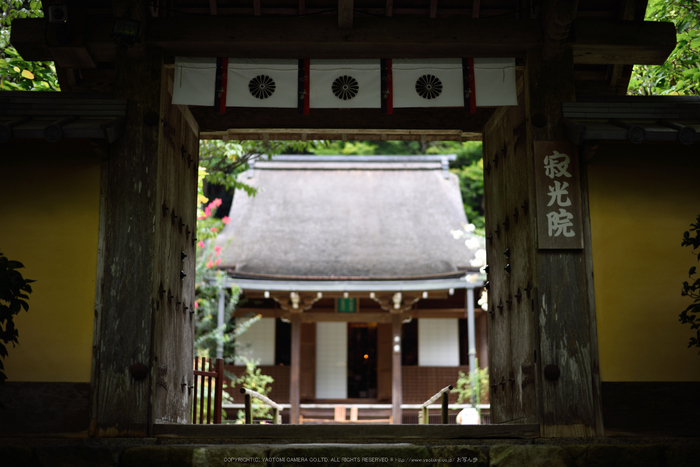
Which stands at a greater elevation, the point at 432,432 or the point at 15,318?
the point at 15,318

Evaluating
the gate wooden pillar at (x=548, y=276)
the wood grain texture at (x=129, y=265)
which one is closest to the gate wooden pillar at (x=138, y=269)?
the wood grain texture at (x=129, y=265)

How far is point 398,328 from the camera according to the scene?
14953 millimetres

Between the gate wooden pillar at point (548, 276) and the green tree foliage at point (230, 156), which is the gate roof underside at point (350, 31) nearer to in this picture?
the gate wooden pillar at point (548, 276)

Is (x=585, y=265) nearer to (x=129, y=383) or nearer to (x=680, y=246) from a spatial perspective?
(x=680, y=246)

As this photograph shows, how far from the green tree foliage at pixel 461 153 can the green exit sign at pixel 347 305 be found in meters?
6.71

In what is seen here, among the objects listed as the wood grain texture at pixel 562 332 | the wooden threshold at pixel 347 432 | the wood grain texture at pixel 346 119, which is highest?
the wood grain texture at pixel 346 119

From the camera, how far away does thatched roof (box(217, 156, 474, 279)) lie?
1543 centimetres

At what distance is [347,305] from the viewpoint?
1587 centimetres

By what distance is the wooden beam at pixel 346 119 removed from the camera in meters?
7.48

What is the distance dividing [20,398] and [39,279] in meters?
0.87

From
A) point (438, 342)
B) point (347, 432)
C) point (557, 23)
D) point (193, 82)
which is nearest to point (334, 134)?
point (193, 82)

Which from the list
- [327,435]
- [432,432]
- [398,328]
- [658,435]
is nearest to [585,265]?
[658,435]

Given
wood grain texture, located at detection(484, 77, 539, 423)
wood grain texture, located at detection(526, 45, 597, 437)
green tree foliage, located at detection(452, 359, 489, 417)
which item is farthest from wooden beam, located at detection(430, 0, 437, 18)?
green tree foliage, located at detection(452, 359, 489, 417)

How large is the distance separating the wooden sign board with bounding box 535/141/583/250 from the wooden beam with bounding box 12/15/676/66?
946 mm
